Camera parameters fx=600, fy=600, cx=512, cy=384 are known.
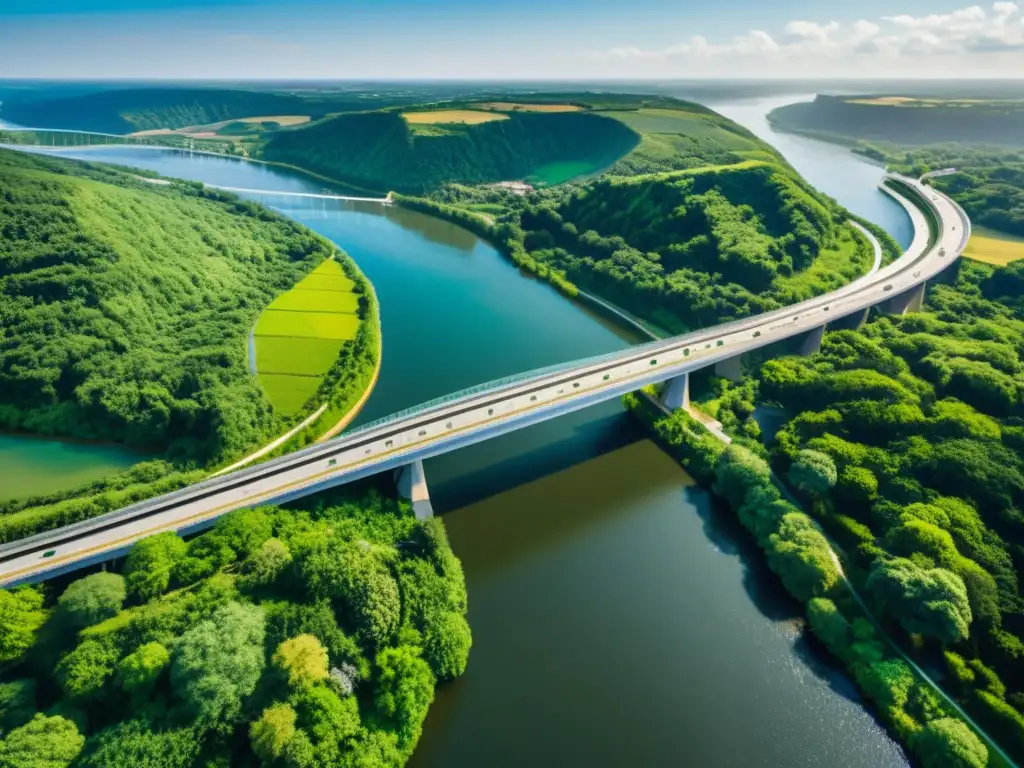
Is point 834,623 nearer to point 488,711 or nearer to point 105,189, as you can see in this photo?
point 488,711

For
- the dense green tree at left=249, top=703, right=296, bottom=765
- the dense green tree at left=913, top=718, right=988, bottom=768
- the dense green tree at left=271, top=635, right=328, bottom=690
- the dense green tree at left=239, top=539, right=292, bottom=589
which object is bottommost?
the dense green tree at left=913, top=718, right=988, bottom=768

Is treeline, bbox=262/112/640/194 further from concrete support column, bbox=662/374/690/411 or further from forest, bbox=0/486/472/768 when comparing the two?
forest, bbox=0/486/472/768

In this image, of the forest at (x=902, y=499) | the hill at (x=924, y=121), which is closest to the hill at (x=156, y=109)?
the hill at (x=924, y=121)

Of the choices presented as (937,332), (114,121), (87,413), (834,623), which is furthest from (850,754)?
(114,121)

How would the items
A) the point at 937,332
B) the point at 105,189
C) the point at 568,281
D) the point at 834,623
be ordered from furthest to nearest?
the point at 568,281, the point at 105,189, the point at 937,332, the point at 834,623

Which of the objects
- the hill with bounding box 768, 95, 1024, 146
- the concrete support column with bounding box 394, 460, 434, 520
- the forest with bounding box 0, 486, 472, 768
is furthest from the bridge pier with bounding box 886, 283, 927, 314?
the hill with bounding box 768, 95, 1024, 146

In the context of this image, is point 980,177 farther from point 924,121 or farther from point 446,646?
point 446,646

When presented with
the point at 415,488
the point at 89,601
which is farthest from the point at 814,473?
the point at 89,601
